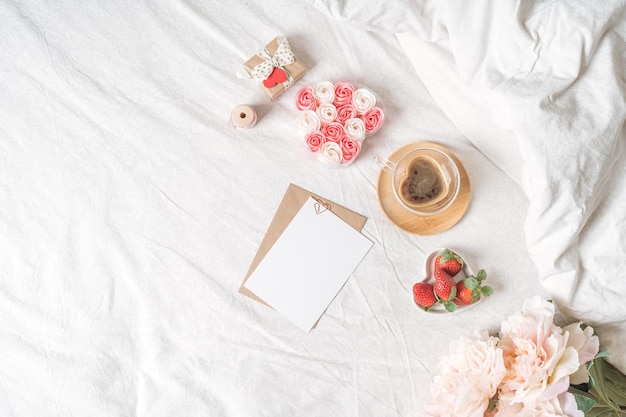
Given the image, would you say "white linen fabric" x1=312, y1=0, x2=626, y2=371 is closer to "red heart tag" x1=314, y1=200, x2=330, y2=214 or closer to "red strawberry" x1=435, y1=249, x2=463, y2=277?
"red strawberry" x1=435, y1=249, x2=463, y2=277

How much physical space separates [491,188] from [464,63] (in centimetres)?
24

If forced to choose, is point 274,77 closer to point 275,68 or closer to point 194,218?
point 275,68

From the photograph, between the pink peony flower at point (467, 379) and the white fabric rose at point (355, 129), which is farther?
the white fabric rose at point (355, 129)

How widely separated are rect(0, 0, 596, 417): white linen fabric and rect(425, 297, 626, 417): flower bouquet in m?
0.09

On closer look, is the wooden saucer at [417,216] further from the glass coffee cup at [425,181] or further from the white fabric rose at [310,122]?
the white fabric rose at [310,122]

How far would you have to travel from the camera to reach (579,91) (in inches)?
27.6

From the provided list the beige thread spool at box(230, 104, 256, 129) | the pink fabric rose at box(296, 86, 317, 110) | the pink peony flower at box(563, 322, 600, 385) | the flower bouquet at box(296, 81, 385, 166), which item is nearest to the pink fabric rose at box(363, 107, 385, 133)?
the flower bouquet at box(296, 81, 385, 166)

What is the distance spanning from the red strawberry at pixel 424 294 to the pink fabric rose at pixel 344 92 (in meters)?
0.37

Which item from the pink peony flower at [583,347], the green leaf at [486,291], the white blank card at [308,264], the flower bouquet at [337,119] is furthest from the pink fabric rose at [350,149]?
the pink peony flower at [583,347]

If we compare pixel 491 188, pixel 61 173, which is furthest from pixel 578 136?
pixel 61 173

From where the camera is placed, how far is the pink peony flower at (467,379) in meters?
0.69

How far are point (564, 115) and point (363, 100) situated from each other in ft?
1.10

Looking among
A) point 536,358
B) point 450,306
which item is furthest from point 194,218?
point 536,358

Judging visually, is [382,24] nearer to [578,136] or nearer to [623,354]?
[578,136]
